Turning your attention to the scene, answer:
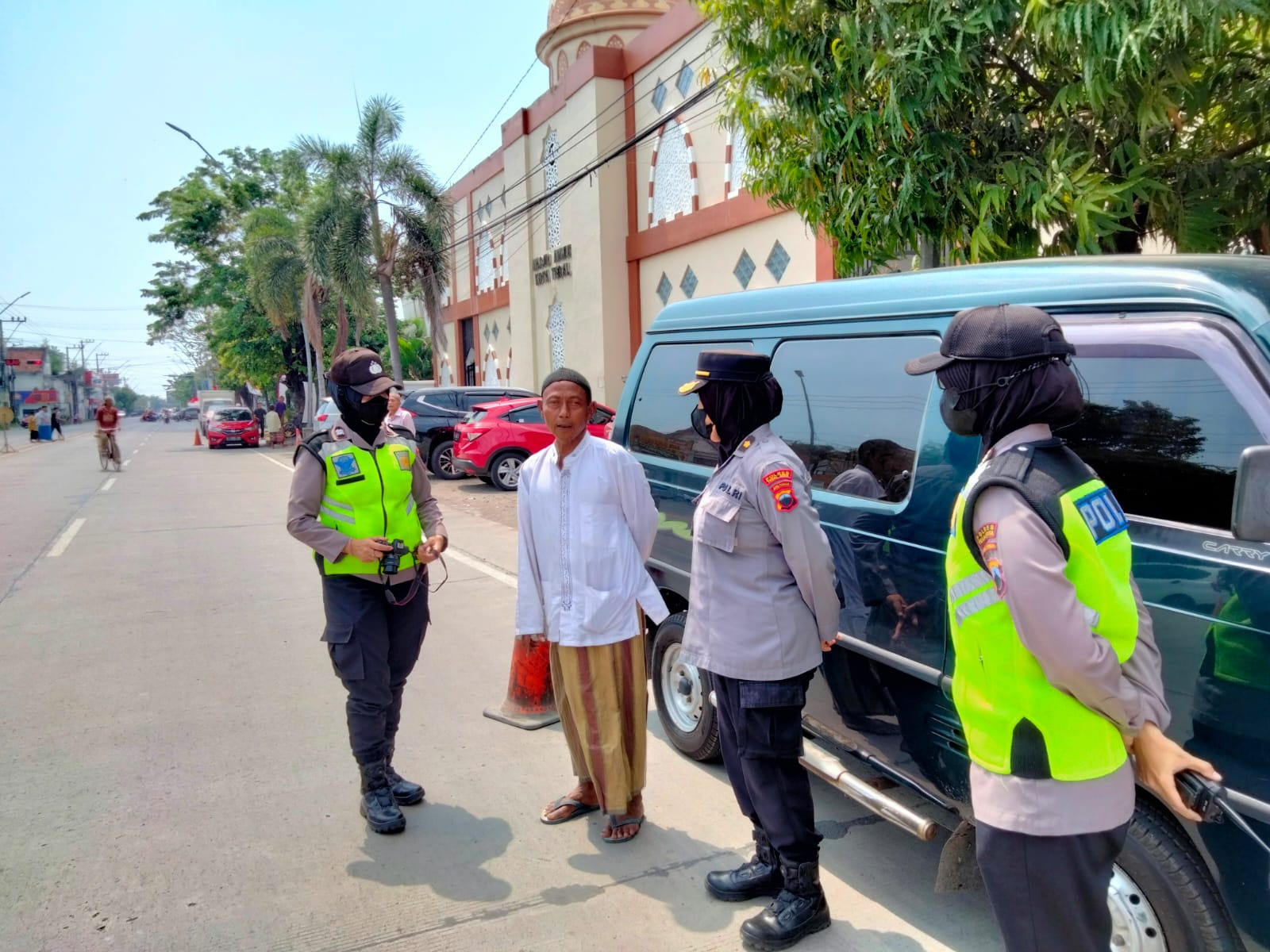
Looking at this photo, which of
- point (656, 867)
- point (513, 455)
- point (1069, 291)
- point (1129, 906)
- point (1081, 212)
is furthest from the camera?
point (513, 455)

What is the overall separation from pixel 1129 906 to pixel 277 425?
111ft

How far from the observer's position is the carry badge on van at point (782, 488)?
8.57 feet

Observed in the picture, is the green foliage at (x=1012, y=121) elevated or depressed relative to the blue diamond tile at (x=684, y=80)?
depressed

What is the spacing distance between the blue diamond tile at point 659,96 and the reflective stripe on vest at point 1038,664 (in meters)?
16.6

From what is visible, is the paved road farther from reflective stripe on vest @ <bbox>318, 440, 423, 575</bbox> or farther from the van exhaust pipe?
reflective stripe on vest @ <bbox>318, 440, 423, 575</bbox>

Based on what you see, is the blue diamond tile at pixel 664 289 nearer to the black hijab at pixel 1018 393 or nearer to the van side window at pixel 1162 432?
the van side window at pixel 1162 432

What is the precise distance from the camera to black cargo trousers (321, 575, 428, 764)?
3.48 meters

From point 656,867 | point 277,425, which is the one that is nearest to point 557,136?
point 277,425

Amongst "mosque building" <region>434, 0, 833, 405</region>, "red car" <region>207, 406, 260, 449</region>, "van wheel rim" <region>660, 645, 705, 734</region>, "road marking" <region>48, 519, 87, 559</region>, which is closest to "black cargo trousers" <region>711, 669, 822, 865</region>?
"van wheel rim" <region>660, 645, 705, 734</region>

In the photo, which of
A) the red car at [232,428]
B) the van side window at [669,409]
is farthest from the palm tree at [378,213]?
the van side window at [669,409]

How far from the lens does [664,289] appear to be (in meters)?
17.6

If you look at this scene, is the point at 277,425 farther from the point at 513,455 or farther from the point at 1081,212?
the point at 1081,212

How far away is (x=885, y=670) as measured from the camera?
2.94m

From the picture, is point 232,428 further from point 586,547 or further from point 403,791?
point 586,547
